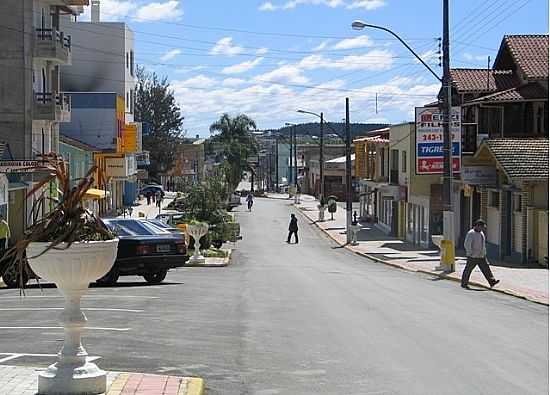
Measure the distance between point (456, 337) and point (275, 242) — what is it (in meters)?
39.0

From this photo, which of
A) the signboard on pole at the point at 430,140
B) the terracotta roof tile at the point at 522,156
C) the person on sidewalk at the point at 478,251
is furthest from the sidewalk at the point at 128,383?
the signboard on pole at the point at 430,140

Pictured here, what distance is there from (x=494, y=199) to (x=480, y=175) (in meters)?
1.46

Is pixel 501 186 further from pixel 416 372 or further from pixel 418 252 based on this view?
pixel 416 372

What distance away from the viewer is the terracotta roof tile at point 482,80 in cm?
4422

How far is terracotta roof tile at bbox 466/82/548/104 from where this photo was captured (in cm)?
4028

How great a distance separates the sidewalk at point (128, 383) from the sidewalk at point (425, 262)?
12804 millimetres

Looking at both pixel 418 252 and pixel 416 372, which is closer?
pixel 416 372

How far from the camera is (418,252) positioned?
44.0 metres

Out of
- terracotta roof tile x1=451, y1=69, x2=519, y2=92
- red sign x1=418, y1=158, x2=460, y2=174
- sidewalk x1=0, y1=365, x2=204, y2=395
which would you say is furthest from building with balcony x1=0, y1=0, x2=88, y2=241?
sidewalk x1=0, y1=365, x2=204, y2=395

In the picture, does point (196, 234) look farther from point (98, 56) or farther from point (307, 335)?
point (98, 56)

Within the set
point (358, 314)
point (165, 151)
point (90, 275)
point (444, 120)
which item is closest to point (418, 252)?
point (444, 120)

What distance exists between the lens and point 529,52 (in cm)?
4303

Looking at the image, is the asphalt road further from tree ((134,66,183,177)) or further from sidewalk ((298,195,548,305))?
tree ((134,66,183,177))

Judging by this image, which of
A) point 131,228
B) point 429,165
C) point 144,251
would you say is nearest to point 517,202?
point 429,165
